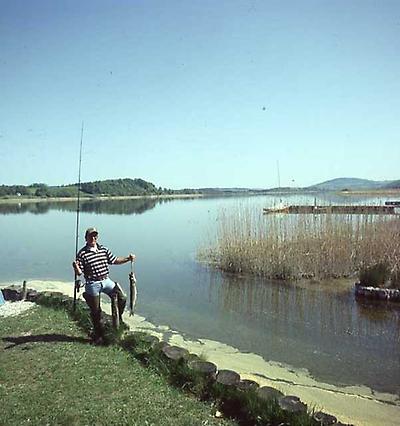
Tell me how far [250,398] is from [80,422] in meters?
1.75

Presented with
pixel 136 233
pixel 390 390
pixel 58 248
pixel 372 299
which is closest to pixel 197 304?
pixel 372 299

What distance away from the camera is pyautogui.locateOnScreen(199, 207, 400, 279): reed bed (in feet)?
46.1

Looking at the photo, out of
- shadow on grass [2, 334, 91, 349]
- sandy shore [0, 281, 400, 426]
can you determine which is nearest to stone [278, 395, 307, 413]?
sandy shore [0, 281, 400, 426]

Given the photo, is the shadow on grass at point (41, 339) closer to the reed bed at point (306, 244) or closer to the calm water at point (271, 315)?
the calm water at point (271, 315)

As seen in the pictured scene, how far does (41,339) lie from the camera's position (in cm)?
676

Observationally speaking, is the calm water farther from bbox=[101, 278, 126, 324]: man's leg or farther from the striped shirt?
the striped shirt

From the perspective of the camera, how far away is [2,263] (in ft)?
61.7

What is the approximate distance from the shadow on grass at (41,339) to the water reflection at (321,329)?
339cm

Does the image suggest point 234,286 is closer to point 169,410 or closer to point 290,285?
point 290,285

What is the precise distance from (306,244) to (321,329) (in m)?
5.52

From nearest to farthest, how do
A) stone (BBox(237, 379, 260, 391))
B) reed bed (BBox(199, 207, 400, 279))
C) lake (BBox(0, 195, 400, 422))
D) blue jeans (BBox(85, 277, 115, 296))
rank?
stone (BBox(237, 379, 260, 391)), blue jeans (BBox(85, 277, 115, 296)), lake (BBox(0, 195, 400, 422)), reed bed (BBox(199, 207, 400, 279))

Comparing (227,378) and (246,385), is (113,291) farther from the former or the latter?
(246,385)

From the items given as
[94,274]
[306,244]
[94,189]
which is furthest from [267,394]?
[94,189]

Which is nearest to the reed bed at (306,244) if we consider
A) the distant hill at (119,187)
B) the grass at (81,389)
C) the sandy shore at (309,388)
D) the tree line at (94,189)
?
the sandy shore at (309,388)
